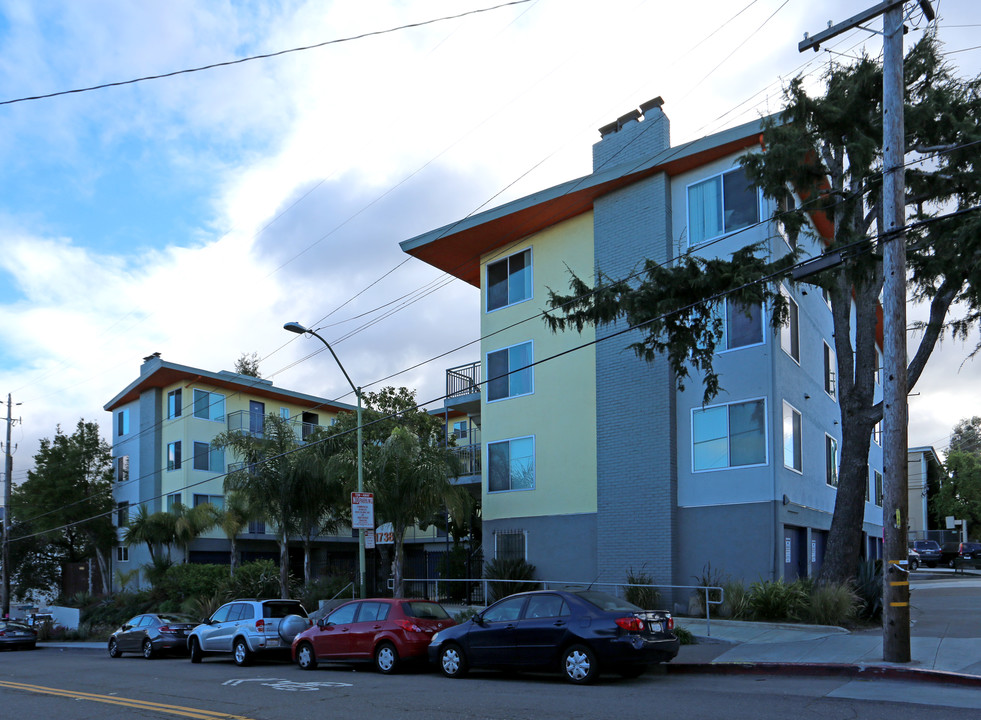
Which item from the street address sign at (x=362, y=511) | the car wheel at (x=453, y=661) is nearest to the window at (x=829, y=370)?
the street address sign at (x=362, y=511)

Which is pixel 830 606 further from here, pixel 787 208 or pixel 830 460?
pixel 830 460

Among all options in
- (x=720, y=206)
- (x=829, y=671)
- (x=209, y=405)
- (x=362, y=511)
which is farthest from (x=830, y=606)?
(x=209, y=405)

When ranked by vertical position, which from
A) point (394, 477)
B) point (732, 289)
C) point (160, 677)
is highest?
point (732, 289)

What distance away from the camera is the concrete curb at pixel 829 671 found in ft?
38.9

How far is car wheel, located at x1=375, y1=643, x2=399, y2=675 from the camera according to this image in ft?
52.0

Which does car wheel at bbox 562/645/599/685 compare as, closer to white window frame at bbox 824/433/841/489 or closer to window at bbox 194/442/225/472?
white window frame at bbox 824/433/841/489

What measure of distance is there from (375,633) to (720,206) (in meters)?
13.3

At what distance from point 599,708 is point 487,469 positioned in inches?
639

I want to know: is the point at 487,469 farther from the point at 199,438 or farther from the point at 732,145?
the point at 199,438

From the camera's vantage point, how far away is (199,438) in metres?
43.4

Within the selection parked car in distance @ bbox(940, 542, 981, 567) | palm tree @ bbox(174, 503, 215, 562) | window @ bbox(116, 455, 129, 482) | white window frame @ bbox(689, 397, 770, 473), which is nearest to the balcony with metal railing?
white window frame @ bbox(689, 397, 770, 473)

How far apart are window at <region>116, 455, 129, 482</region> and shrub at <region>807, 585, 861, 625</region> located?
37470mm

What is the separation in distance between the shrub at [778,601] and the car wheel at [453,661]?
22.2 feet

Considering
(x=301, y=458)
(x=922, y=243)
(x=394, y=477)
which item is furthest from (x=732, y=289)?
(x=301, y=458)
